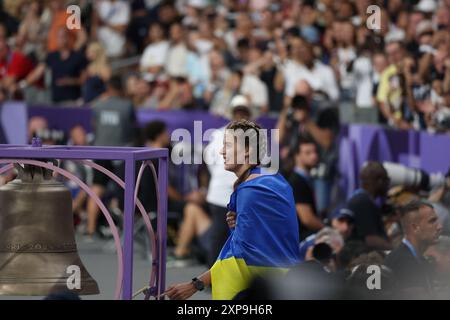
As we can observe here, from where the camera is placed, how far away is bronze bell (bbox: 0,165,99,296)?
5.98 metres

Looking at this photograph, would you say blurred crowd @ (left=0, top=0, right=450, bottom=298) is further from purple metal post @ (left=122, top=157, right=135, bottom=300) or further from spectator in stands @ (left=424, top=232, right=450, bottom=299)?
purple metal post @ (left=122, top=157, right=135, bottom=300)

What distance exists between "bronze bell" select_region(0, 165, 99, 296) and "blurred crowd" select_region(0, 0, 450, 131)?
588cm

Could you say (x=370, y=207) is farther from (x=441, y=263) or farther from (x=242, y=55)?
(x=242, y=55)

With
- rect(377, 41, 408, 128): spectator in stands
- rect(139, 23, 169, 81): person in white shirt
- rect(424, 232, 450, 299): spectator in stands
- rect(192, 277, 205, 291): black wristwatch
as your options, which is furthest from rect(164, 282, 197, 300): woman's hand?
rect(139, 23, 169, 81): person in white shirt

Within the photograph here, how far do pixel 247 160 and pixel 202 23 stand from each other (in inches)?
474

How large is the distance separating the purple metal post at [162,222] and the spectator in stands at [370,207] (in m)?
4.70

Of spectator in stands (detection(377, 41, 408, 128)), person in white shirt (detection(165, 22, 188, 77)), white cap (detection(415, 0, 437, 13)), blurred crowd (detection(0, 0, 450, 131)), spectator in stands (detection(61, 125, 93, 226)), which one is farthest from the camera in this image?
person in white shirt (detection(165, 22, 188, 77))

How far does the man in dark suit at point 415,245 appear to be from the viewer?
25.8ft

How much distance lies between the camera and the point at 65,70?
17.4 meters

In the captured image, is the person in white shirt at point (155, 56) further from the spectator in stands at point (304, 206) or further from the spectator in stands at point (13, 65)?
the spectator in stands at point (304, 206)

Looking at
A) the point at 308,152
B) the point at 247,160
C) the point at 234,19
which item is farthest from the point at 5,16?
the point at 247,160

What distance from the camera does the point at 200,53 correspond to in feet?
57.1

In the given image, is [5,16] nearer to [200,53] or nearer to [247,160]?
[200,53]

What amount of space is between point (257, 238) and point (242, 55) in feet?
35.8
